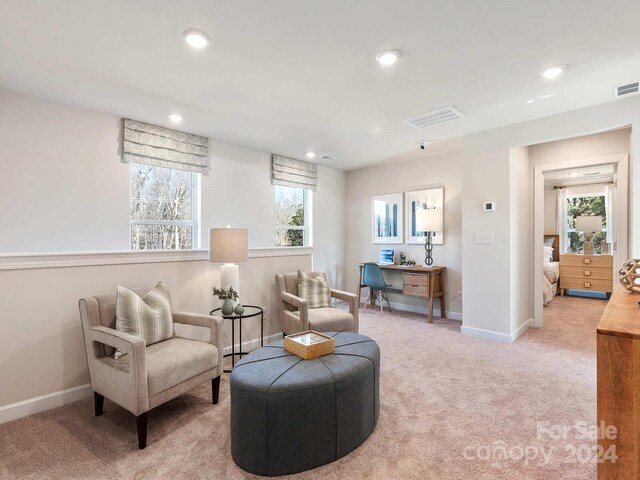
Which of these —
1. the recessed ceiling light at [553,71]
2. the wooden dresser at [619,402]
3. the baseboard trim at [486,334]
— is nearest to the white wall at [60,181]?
the baseboard trim at [486,334]

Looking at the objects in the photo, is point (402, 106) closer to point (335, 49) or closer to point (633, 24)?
point (335, 49)

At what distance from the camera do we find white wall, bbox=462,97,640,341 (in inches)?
133

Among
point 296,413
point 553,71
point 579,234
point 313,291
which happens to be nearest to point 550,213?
point 579,234

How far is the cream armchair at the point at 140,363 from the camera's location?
1.81 metres

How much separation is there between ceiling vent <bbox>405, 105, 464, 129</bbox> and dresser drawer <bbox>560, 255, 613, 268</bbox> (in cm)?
474

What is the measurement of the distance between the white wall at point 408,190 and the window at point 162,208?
2997mm

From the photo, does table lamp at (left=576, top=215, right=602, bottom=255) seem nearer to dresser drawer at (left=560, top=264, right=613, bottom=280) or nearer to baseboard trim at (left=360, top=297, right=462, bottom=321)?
dresser drawer at (left=560, top=264, right=613, bottom=280)

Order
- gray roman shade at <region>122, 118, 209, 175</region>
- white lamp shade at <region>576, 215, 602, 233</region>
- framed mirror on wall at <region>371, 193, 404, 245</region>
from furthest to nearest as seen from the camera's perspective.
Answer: white lamp shade at <region>576, 215, 602, 233</region> < framed mirror on wall at <region>371, 193, 404, 245</region> < gray roman shade at <region>122, 118, 209, 175</region>

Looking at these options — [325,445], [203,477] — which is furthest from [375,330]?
[203,477]

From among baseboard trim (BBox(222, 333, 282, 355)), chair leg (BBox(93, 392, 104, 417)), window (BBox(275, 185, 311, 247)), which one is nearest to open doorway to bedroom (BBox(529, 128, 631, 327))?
window (BBox(275, 185, 311, 247))

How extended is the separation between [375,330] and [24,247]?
12.2 ft

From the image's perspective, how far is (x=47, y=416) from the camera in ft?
7.06

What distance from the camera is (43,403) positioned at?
222cm

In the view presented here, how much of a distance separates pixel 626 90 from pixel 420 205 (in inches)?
106
